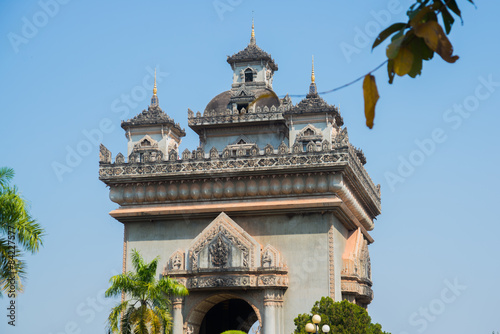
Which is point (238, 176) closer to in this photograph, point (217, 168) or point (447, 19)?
point (217, 168)

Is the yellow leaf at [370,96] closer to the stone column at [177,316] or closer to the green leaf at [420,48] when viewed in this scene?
the green leaf at [420,48]

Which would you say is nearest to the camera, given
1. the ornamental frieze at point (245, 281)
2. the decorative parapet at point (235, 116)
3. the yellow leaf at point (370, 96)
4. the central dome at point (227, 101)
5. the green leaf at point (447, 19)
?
the yellow leaf at point (370, 96)

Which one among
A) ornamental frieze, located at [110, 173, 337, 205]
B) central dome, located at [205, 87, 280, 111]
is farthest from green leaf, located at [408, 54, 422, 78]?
central dome, located at [205, 87, 280, 111]

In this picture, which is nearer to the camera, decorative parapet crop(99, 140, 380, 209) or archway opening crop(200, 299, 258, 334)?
decorative parapet crop(99, 140, 380, 209)

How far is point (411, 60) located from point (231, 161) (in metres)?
21.5

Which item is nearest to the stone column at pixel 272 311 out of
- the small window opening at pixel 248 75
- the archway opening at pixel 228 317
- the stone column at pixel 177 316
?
the stone column at pixel 177 316

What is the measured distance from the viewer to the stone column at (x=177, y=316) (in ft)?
80.8

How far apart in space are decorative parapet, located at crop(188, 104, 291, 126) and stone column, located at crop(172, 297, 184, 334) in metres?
6.93

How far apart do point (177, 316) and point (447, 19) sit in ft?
71.3

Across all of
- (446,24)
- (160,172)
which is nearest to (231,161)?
(160,172)

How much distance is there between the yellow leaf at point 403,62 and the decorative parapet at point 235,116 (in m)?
23.7

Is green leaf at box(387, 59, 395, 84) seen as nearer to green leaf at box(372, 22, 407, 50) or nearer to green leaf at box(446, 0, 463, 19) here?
green leaf at box(372, 22, 407, 50)

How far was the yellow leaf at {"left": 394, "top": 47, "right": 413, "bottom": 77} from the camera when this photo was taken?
3777mm

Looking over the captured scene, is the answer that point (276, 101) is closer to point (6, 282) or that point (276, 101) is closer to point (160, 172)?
point (160, 172)
